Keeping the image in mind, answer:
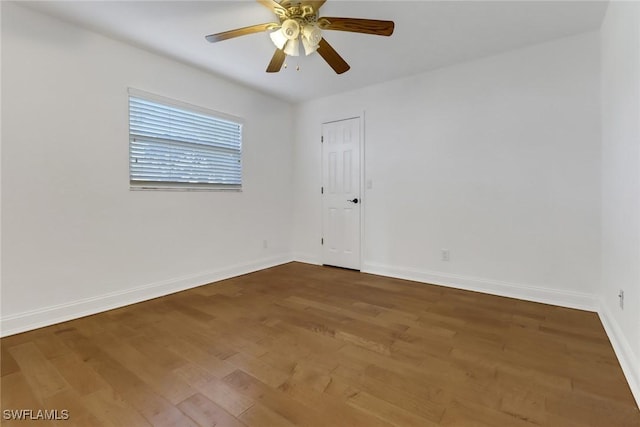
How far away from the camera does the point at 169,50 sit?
294 centimetres

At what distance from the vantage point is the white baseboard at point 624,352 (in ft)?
4.98

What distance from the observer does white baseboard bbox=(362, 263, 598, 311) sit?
271cm

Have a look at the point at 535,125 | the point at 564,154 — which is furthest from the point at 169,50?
the point at 564,154

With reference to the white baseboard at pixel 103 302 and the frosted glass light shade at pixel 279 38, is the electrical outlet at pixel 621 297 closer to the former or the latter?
the frosted glass light shade at pixel 279 38

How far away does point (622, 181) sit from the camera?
195cm

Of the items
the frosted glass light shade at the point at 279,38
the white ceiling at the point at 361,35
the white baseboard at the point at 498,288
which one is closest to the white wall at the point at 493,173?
the white baseboard at the point at 498,288

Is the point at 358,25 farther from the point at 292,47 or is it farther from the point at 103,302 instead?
the point at 103,302

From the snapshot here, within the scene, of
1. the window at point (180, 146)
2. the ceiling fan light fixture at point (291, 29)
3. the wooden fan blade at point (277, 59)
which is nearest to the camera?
the ceiling fan light fixture at point (291, 29)

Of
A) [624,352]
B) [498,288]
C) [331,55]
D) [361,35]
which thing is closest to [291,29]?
[331,55]

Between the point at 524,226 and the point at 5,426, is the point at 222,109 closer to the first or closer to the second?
the point at 5,426

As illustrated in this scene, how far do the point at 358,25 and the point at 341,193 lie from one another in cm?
247

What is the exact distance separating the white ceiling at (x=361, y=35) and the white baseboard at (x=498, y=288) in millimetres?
2389

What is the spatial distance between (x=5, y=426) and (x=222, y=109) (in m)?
3.28

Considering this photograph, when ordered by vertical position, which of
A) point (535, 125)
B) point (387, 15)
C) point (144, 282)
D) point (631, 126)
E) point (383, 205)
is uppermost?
point (387, 15)
